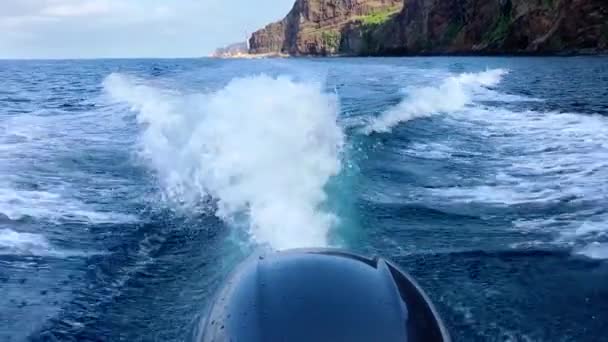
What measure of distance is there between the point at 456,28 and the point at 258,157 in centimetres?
8271

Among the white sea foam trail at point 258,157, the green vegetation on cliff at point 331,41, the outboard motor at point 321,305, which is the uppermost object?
the outboard motor at point 321,305

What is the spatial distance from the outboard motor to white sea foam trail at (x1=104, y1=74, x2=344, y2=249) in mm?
2927

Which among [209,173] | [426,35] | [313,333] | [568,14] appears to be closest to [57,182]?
[209,173]

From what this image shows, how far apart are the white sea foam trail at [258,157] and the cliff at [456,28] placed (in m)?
46.3

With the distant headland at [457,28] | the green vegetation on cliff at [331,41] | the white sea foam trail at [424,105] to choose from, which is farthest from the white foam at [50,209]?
the green vegetation on cliff at [331,41]

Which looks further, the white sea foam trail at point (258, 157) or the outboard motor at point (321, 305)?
the white sea foam trail at point (258, 157)

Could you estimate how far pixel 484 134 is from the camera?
44.0ft

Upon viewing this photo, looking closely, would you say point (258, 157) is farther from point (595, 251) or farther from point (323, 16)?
point (323, 16)

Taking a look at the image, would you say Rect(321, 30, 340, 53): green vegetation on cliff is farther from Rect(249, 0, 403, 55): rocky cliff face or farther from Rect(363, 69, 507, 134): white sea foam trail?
Rect(363, 69, 507, 134): white sea foam trail

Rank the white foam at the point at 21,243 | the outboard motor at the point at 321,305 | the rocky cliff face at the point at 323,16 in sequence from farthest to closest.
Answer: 1. the rocky cliff face at the point at 323,16
2. the white foam at the point at 21,243
3. the outboard motor at the point at 321,305

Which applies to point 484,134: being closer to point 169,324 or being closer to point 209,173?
point 209,173

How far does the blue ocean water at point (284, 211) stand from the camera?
16.1 feet

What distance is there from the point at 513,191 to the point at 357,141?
3.47 m

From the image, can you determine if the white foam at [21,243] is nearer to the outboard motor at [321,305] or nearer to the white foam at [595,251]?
the outboard motor at [321,305]
